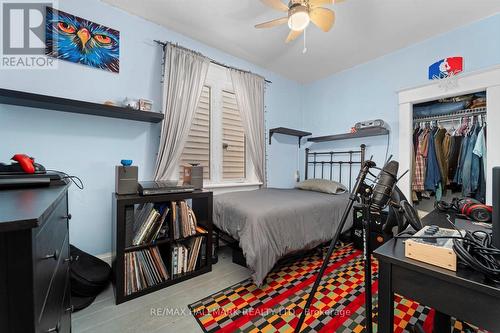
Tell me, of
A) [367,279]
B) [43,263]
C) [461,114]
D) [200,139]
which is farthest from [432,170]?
[43,263]

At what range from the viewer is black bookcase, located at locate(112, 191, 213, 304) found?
5.15 ft

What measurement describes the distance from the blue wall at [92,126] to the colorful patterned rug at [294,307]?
1.34m

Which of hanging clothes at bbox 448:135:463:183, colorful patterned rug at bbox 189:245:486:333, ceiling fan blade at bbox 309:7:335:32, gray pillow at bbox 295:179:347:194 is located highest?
ceiling fan blade at bbox 309:7:335:32

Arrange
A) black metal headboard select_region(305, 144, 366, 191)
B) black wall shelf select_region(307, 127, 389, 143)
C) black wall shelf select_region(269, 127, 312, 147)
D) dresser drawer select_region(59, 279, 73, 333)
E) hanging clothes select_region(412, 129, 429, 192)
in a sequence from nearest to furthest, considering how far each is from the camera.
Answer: dresser drawer select_region(59, 279, 73, 333), hanging clothes select_region(412, 129, 429, 192), black wall shelf select_region(307, 127, 389, 143), black metal headboard select_region(305, 144, 366, 191), black wall shelf select_region(269, 127, 312, 147)

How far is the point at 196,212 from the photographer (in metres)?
2.21

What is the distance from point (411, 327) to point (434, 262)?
1049 mm

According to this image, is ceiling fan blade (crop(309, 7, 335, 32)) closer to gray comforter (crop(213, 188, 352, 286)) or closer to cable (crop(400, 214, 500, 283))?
gray comforter (crop(213, 188, 352, 286))

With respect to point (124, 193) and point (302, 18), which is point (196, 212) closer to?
point (124, 193)

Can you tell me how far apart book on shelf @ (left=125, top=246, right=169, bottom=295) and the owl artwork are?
1772 millimetres

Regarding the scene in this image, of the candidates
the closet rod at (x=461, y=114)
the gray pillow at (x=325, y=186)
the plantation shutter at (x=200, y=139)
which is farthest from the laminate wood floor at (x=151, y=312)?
the closet rod at (x=461, y=114)

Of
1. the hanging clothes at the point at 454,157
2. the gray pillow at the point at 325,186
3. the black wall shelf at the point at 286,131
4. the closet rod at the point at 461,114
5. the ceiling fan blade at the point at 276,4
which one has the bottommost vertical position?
the gray pillow at the point at 325,186

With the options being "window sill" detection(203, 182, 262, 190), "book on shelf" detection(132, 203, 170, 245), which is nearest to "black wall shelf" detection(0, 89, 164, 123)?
"book on shelf" detection(132, 203, 170, 245)

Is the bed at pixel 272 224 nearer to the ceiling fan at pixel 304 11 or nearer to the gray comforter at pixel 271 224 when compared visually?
the gray comforter at pixel 271 224

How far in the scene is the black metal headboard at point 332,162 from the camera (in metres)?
3.27
